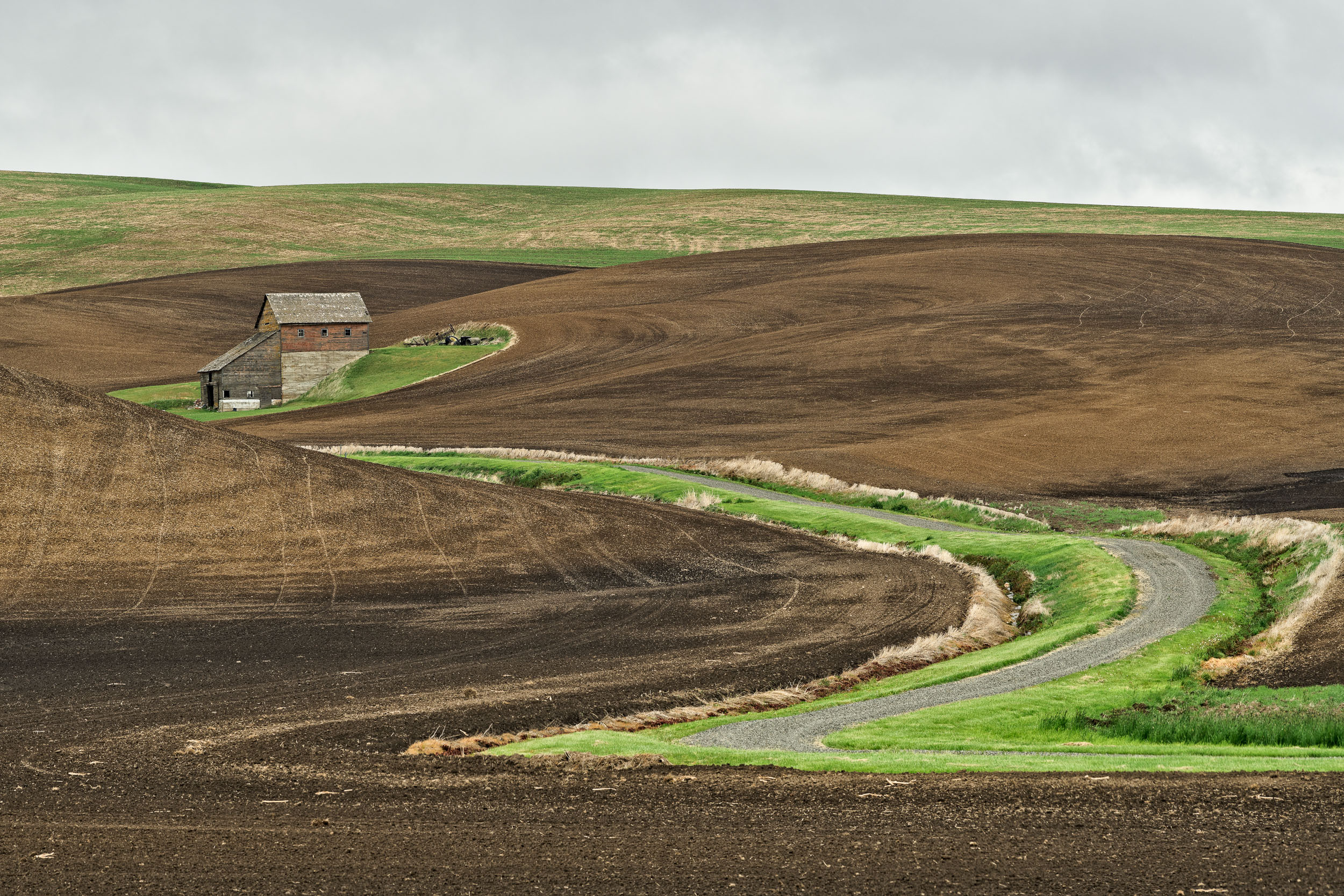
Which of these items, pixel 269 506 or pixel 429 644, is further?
pixel 269 506

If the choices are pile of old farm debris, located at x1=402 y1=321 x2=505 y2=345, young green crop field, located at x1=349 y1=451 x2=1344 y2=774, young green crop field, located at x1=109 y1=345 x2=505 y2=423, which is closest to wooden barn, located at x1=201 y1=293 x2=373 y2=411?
young green crop field, located at x1=109 y1=345 x2=505 y2=423

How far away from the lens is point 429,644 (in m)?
30.2

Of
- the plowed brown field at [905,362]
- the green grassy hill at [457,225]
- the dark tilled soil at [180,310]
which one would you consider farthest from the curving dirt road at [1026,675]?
the green grassy hill at [457,225]

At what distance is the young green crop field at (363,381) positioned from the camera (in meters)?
93.1

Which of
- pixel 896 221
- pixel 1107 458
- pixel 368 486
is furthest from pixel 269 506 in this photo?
pixel 896 221

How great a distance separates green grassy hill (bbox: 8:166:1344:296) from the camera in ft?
466

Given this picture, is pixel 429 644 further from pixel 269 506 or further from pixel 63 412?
pixel 63 412

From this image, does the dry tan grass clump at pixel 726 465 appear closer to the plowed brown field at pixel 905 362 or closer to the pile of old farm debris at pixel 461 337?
the plowed brown field at pixel 905 362

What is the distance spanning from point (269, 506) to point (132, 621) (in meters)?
A: 11.3

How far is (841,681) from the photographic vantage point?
26.5 metres

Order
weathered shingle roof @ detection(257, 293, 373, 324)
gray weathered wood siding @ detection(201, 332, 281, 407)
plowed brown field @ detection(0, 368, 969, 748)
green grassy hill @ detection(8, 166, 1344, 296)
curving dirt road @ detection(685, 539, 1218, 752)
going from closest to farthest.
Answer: curving dirt road @ detection(685, 539, 1218, 752)
plowed brown field @ detection(0, 368, 969, 748)
gray weathered wood siding @ detection(201, 332, 281, 407)
weathered shingle roof @ detection(257, 293, 373, 324)
green grassy hill @ detection(8, 166, 1344, 296)

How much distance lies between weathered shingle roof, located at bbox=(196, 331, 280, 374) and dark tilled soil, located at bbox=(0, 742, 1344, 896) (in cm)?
7846

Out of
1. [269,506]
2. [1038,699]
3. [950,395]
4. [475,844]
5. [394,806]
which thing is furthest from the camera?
[950,395]

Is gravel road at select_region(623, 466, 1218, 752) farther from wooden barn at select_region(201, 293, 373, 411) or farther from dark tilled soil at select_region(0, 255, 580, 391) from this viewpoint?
dark tilled soil at select_region(0, 255, 580, 391)
